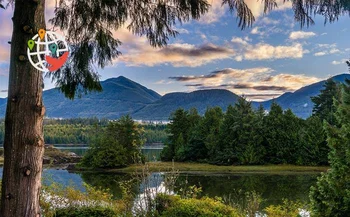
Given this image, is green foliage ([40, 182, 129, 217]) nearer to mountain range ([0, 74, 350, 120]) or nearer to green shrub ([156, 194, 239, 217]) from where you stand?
green shrub ([156, 194, 239, 217])

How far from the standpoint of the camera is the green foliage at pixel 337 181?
5316 mm

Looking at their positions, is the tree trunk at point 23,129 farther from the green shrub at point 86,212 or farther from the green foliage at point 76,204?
the green shrub at point 86,212

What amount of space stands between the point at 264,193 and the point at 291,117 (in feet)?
52.6

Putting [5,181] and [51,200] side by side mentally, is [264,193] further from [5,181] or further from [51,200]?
[5,181]

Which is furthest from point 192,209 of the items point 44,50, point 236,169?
point 236,169

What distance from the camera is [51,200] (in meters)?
5.61

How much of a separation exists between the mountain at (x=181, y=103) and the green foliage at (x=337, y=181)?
14271cm

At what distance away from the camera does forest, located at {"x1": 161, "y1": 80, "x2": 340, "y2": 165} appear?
98.7 ft

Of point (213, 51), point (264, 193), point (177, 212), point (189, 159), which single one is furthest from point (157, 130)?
point (177, 212)

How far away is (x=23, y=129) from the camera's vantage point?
2.28 m

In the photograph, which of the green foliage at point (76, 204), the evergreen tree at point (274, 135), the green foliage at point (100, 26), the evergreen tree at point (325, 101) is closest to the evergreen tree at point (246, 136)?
the evergreen tree at point (274, 135)

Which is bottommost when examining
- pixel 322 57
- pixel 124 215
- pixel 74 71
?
pixel 124 215

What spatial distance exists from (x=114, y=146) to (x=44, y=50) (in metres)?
29.0

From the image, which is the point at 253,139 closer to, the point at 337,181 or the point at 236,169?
the point at 236,169
